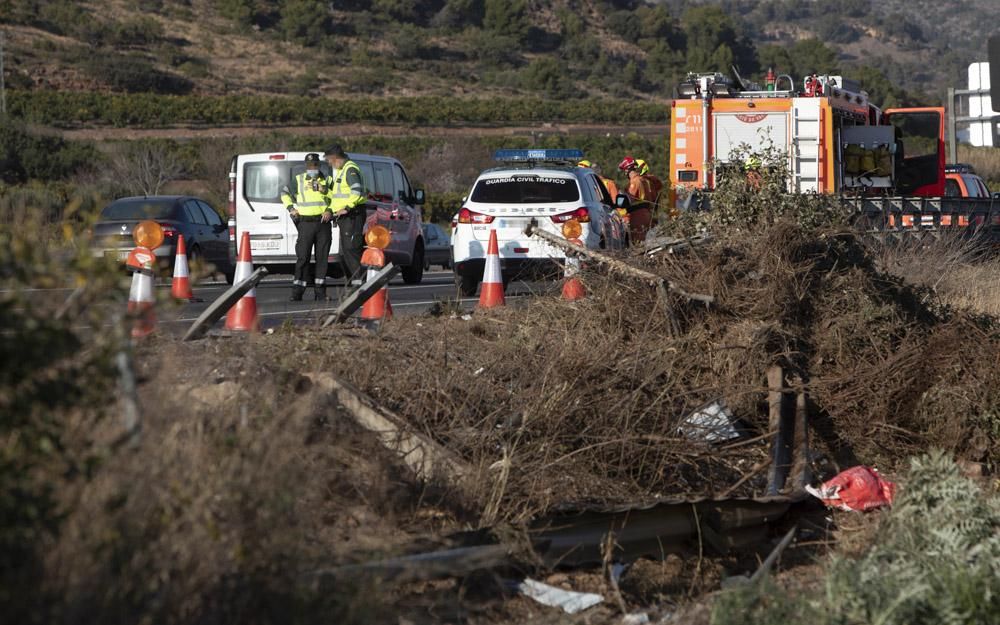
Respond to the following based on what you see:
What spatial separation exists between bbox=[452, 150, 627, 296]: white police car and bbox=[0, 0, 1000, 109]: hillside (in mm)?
53734

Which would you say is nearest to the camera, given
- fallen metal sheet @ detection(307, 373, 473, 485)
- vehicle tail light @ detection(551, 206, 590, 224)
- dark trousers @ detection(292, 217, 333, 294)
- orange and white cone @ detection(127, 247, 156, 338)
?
fallen metal sheet @ detection(307, 373, 473, 485)

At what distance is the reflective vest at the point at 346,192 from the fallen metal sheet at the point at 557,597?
9.75 meters

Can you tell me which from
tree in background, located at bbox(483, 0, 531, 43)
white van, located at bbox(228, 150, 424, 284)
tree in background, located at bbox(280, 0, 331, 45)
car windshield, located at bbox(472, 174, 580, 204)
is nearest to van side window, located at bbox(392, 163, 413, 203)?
white van, located at bbox(228, 150, 424, 284)

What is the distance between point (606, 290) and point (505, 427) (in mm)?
2718

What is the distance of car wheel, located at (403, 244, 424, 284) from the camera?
1944cm

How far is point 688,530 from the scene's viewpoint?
6.31 m

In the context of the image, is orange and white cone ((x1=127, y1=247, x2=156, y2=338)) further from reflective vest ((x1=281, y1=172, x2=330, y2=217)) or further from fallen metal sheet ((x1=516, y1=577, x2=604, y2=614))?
reflective vest ((x1=281, y1=172, x2=330, y2=217))

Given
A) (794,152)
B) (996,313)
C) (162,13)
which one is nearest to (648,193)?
(794,152)

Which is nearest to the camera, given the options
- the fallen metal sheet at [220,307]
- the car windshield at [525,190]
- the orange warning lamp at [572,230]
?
the fallen metal sheet at [220,307]

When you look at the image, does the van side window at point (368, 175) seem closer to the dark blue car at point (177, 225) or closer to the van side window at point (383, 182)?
the van side window at point (383, 182)

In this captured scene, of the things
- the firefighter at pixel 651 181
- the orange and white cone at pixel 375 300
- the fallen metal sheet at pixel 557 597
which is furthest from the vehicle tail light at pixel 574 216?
the fallen metal sheet at pixel 557 597

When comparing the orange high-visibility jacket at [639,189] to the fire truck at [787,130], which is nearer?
the orange high-visibility jacket at [639,189]

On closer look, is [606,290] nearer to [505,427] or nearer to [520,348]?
[520,348]

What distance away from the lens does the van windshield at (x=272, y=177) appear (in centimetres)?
1767
